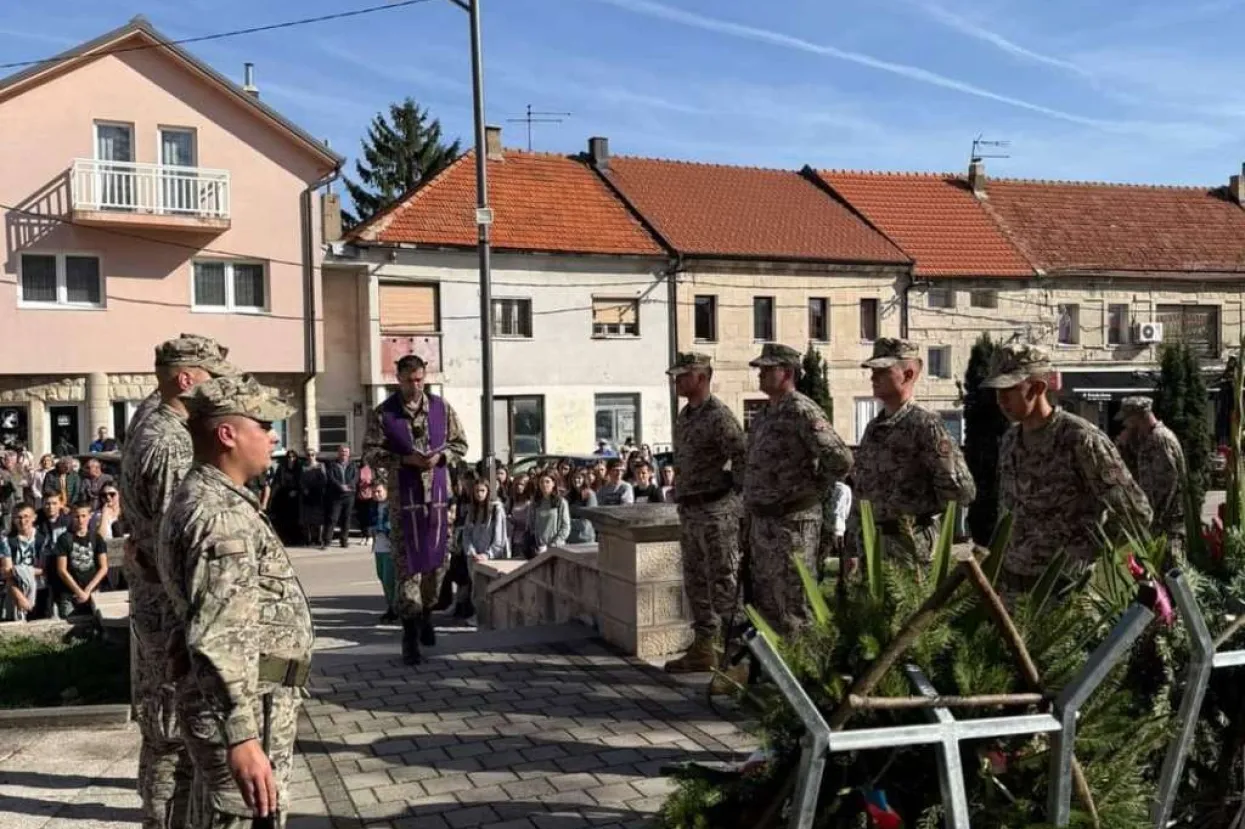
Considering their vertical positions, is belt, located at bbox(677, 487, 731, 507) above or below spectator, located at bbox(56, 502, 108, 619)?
above

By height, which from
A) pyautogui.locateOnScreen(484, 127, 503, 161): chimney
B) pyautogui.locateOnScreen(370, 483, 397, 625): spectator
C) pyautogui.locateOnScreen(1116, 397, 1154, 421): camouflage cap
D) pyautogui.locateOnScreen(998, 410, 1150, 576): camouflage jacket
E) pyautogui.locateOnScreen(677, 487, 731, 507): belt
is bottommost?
pyautogui.locateOnScreen(370, 483, 397, 625): spectator

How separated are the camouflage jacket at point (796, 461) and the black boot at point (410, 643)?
8.43ft

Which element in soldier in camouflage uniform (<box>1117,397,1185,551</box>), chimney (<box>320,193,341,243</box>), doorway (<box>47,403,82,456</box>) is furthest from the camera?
chimney (<box>320,193,341,243</box>)

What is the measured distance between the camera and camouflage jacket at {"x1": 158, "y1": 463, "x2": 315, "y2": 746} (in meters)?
3.09

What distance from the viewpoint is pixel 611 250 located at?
96.4ft

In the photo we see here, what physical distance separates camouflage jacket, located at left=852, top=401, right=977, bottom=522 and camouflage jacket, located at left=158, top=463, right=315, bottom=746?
3232 mm

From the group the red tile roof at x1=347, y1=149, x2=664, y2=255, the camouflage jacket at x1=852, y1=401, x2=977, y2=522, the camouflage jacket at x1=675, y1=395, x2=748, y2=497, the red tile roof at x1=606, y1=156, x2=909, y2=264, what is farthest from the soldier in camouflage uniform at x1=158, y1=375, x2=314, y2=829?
the red tile roof at x1=606, y1=156, x2=909, y2=264

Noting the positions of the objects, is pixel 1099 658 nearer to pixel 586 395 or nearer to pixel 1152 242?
pixel 586 395

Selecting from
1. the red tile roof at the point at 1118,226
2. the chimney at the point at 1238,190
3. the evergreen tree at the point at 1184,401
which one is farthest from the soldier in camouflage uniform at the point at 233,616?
the chimney at the point at 1238,190

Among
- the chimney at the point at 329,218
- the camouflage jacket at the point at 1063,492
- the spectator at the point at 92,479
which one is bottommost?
the spectator at the point at 92,479

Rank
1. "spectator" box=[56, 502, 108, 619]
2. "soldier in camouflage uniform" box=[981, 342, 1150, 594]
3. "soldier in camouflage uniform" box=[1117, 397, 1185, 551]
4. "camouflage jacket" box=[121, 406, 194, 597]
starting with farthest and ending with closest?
"spectator" box=[56, 502, 108, 619], "soldier in camouflage uniform" box=[1117, 397, 1185, 551], "soldier in camouflage uniform" box=[981, 342, 1150, 594], "camouflage jacket" box=[121, 406, 194, 597]

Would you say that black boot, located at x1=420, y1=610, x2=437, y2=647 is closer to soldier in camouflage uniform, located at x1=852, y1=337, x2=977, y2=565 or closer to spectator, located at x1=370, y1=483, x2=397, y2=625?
spectator, located at x1=370, y1=483, x2=397, y2=625

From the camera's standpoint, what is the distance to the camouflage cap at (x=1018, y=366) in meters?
4.91

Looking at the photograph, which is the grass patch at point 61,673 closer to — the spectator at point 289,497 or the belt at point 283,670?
the belt at point 283,670
